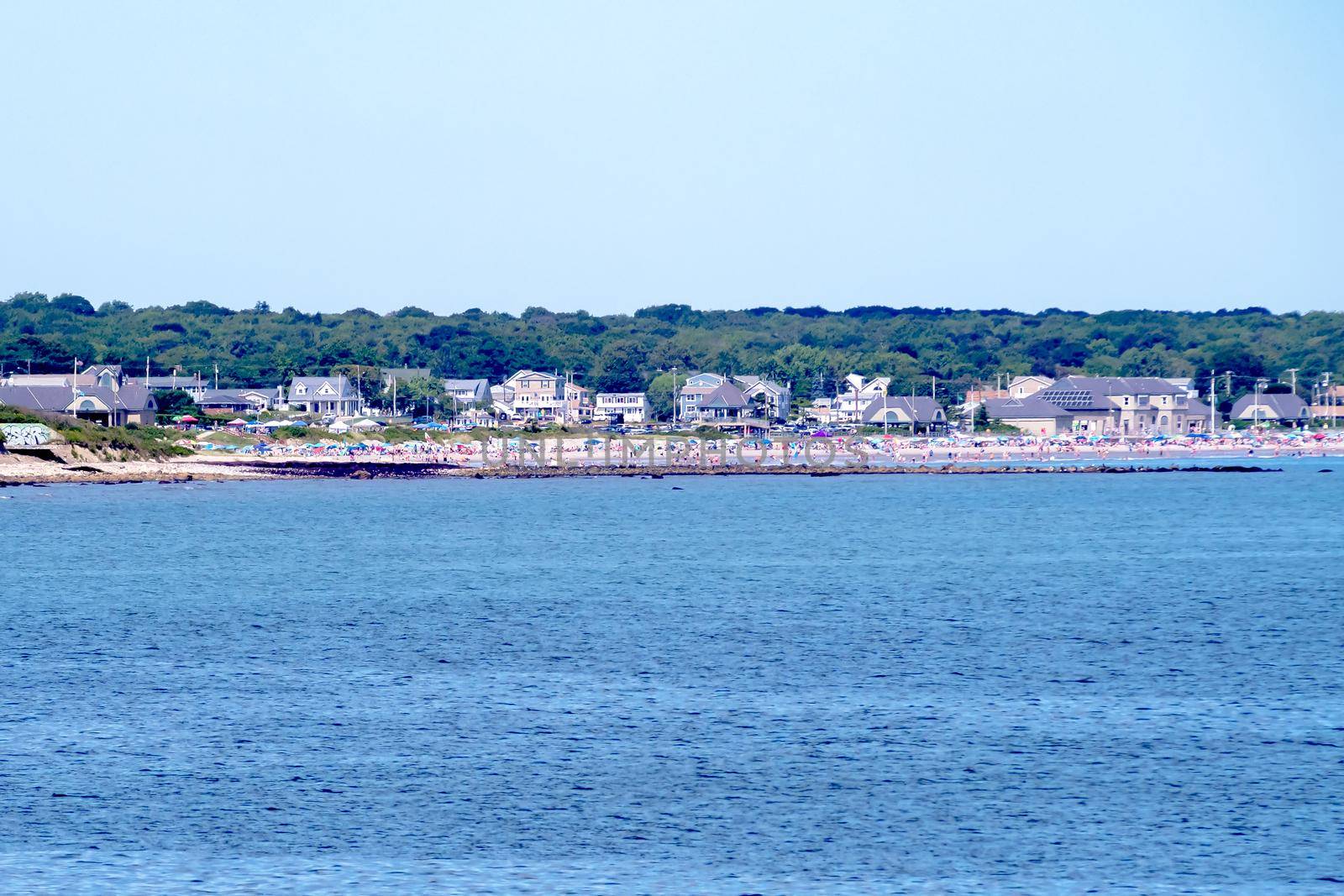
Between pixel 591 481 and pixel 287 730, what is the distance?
68084 millimetres

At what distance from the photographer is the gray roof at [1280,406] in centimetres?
15725

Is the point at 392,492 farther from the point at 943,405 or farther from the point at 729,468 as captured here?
the point at 943,405

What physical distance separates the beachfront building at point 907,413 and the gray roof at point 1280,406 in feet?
119

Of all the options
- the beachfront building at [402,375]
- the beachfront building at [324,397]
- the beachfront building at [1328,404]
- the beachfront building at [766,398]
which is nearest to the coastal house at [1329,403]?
the beachfront building at [1328,404]

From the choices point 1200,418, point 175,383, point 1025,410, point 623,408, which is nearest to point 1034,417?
point 1025,410

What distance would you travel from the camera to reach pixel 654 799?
18.3 m

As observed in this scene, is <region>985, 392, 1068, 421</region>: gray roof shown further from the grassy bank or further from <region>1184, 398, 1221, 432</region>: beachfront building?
the grassy bank

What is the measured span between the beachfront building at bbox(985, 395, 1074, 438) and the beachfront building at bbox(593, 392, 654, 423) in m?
37.9

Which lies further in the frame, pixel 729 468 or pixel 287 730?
pixel 729 468

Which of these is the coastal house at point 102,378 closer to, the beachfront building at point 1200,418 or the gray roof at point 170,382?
the gray roof at point 170,382

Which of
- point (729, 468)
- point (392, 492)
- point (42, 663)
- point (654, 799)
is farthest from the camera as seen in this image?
point (729, 468)

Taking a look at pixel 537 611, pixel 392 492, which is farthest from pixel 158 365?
pixel 537 611

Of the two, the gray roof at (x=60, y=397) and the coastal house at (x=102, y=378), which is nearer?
the gray roof at (x=60, y=397)

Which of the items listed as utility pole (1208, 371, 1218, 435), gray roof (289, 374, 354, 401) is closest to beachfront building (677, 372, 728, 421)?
gray roof (289, 374, 354, 401)
